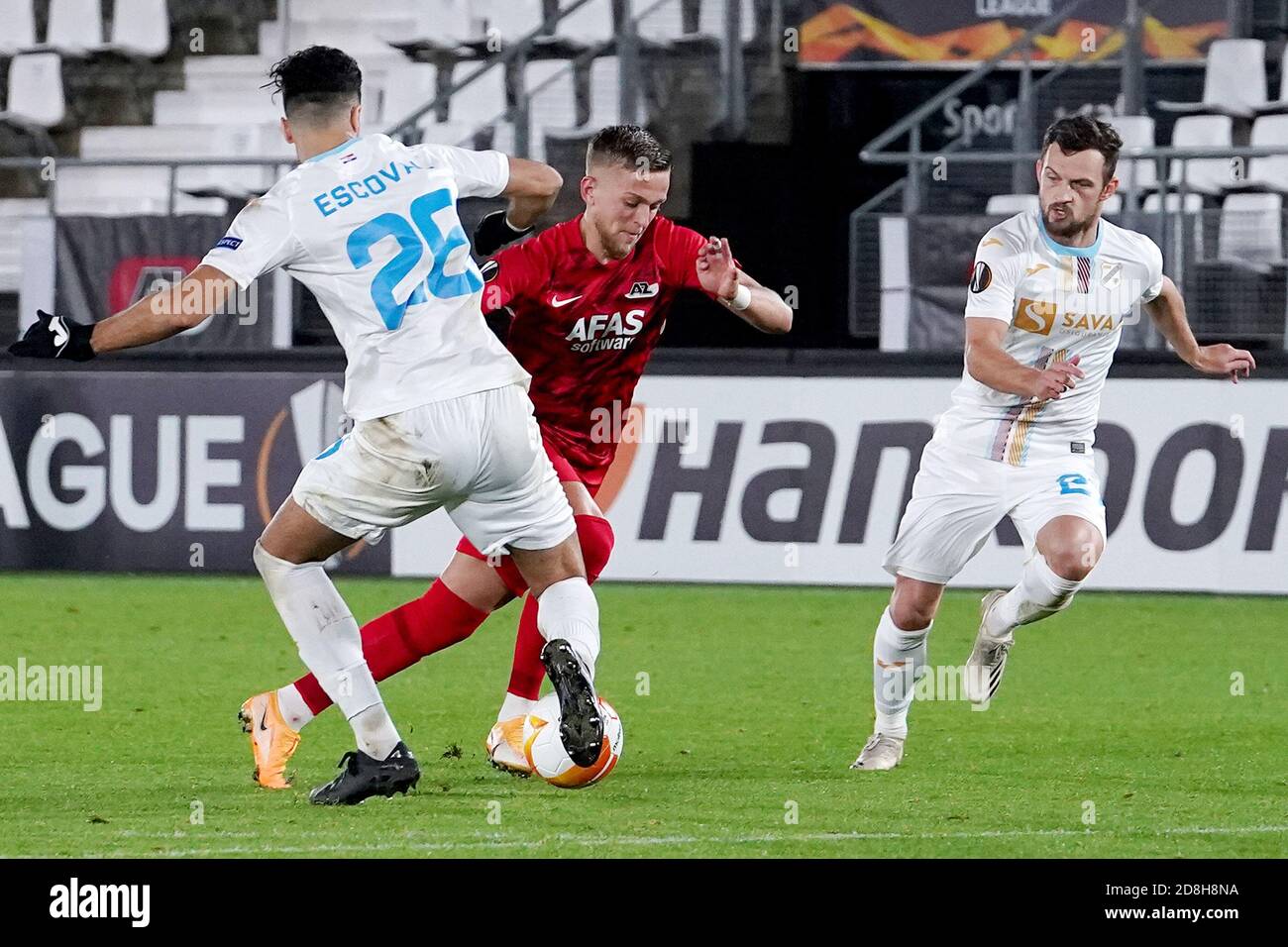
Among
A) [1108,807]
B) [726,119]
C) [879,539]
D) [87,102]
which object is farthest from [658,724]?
[87,102]

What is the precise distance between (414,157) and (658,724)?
99.1 inches

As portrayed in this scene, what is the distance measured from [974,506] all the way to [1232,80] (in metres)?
8.46

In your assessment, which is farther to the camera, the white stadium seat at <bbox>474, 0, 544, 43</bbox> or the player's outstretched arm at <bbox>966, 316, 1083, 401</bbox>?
the white stadium seat at <bbox>474, 0, 544, 43</bbox>

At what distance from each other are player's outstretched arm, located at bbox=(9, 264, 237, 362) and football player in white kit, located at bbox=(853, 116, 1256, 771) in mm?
2299

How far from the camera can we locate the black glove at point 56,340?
16.1ft

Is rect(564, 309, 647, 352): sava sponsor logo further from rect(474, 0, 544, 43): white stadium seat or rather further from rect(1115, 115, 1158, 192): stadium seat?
rect(474, 0, 544, 43): white stadium seat

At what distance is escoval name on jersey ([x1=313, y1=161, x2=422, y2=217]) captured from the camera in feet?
17.0

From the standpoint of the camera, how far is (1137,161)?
12.4 meters

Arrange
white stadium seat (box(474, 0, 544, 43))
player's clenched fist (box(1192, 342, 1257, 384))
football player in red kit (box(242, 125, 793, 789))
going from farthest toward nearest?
white stadium seat (box(474, 0, 544, 43)), player's clenched fist (box(1192, 342, 1257, 384)), football player in red kit (box(242, 125, 793, 789))

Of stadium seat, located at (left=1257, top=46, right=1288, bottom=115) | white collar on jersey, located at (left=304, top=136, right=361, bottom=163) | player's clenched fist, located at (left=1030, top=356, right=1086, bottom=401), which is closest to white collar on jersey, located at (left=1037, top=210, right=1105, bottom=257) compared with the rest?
player's clenched fist, located at (left=1030, top=356, right=1086, bottom=401)

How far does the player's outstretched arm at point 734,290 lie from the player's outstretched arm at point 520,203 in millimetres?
461

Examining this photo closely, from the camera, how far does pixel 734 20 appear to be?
13.7 meters

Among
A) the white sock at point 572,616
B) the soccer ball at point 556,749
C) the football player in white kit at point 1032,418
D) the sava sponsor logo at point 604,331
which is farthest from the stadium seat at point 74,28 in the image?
the white sock at point 572,616
